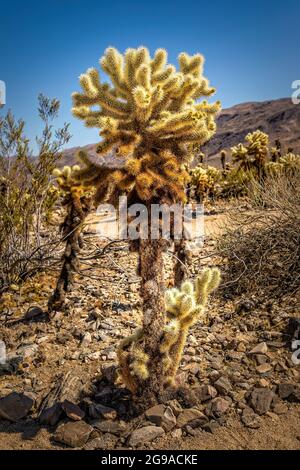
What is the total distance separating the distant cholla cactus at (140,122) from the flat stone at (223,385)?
203 centimetres

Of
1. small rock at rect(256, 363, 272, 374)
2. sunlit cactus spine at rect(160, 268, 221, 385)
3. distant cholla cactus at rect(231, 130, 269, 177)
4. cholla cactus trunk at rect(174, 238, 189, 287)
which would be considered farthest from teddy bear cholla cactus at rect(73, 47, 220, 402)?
distant cholla cactus at rect(231, 130, 269, 177)

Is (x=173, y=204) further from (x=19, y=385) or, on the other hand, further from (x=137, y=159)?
(x=19, y=385)

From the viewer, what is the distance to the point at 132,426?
330cm

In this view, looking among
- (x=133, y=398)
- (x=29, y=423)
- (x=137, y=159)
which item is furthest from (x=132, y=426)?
(x=137, y=159)

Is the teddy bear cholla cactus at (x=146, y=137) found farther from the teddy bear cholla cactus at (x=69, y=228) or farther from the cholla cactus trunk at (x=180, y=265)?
the teddy bear cholla cactus at (x=69, y=228)

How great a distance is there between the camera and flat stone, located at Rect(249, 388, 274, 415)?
3.43 m

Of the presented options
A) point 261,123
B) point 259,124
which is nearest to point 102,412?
point 259,124

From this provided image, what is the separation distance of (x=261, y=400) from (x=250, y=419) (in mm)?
276

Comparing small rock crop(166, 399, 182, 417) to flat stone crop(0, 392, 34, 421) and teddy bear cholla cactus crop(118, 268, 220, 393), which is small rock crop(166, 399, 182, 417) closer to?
teddy bear cholla cactus crop(118, 268, 220, 393)

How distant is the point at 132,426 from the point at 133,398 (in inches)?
11.3

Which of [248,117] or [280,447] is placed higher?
[248,117]

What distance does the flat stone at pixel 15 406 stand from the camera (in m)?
3.49

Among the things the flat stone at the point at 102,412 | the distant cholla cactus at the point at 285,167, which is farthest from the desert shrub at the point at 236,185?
the flat stone at the point at 102,412
